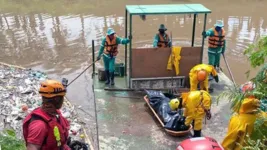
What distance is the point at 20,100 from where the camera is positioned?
7926 millimetres

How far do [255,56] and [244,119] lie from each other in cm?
105

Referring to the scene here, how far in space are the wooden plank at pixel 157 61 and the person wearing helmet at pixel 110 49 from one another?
1.75 ft

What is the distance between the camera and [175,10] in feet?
26.5

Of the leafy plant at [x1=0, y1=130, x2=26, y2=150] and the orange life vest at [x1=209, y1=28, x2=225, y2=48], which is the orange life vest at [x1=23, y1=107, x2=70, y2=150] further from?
the orange life vest at [x1=209, y1=28, x2=225, y2=48]

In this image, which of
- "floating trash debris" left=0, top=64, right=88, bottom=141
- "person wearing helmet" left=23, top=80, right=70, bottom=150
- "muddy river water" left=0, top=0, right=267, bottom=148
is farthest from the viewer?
"muddy river water" left=0, top=0, right=267, bottom=148

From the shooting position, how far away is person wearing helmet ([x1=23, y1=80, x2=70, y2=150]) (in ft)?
9.92

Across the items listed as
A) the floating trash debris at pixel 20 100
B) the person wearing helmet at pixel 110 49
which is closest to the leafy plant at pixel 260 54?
the floating trash debris at pixel 20 100

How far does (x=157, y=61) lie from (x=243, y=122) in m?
4.31

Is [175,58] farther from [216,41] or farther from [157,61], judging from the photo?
[216,41]

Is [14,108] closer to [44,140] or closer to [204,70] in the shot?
[204,70]

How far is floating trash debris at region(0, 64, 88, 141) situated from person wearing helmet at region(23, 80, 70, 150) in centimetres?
352

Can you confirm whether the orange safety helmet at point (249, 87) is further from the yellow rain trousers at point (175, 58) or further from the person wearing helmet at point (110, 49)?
the person wearing helmet at point (110, 49)

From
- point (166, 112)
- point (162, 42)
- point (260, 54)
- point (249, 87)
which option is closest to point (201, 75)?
point (166, 112)

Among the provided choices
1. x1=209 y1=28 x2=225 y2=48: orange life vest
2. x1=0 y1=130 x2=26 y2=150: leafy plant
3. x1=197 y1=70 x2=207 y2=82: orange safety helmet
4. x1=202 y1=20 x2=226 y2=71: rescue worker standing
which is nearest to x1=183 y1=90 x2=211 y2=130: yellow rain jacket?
x1=197 y1=70 x2=207 y2=82: orange safety helmet
